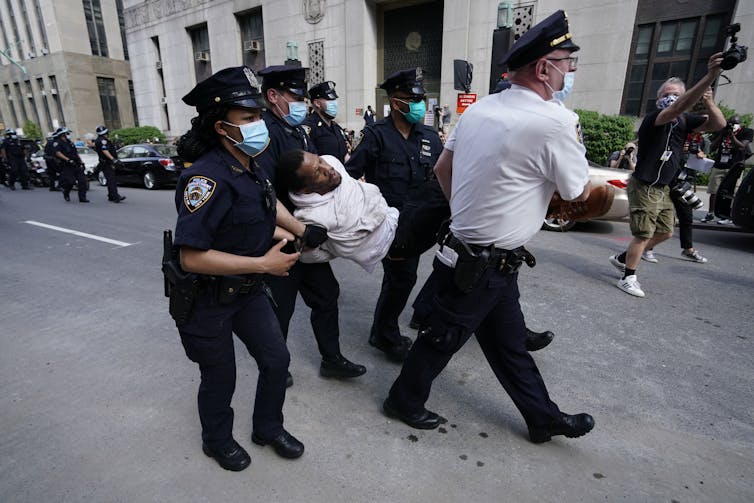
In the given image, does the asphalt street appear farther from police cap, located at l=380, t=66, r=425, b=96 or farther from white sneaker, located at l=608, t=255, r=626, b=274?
police cap, located at l=380, t=66, r=425, b=96

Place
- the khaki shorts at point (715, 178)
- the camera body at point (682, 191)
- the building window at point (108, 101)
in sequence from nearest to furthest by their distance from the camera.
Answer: the camera body at point (682, 191)
the khaki shorts at point (715, 178)
the building window at point (108, 101)

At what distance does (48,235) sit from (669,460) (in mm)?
8571

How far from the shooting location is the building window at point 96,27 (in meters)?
37.2

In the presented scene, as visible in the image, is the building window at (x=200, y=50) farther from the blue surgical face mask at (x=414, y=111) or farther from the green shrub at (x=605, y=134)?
the blue surgical face mask at (x=414, y=111)

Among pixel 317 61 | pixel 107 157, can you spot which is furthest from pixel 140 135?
pixel 107 157

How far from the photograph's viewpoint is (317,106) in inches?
181

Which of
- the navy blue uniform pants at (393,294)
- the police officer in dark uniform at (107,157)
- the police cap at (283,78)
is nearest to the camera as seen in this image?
the police cap at (283,78)

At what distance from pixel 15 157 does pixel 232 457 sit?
50.7 ft

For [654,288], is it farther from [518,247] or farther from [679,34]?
[679,34]

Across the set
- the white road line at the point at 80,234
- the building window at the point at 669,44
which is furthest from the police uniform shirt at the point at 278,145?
the building window at the point at 669,44

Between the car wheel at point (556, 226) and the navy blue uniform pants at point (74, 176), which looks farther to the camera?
the navy blue uniform pants at point (74, 176)

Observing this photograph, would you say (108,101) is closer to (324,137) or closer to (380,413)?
(324,137)

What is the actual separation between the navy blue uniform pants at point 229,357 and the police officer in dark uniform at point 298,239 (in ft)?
1.48

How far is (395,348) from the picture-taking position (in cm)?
313
